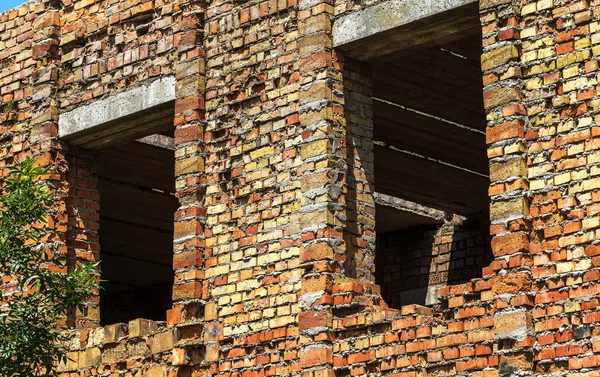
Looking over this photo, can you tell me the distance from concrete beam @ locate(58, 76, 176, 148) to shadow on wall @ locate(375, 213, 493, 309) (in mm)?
3954

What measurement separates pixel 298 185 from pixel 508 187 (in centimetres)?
191

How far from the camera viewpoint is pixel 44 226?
12.2 metres

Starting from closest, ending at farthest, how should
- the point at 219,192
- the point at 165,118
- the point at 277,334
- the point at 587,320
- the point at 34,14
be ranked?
1. the point at 587,320
2. the point at 277,334
3. the point at 219,192
4. the point at 165,118
5. the point at 34,14

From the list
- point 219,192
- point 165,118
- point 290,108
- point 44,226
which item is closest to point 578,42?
point 290,108

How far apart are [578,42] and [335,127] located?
2.11 metres

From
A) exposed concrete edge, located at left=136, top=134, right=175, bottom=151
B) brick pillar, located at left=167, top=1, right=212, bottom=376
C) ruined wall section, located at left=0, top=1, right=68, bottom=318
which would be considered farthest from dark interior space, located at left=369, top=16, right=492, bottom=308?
ruined wall section, located at left=0, top=1, right=68, bottom=318

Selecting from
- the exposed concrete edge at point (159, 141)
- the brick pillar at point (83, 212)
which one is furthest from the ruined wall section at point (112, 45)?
the exposed concrete edge at point (159, 141)

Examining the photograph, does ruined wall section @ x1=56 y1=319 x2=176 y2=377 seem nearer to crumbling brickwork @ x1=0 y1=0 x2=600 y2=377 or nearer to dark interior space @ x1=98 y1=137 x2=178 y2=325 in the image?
crumbling brickwork @ x1=0 y1=0 x2=600 y2=377

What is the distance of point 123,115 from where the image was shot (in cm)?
1198

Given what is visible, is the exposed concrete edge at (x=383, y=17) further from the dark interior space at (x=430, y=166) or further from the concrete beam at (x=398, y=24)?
the dark interior space at (x=430, y=166)

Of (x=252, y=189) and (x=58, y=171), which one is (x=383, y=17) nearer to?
(x=252, y=189)

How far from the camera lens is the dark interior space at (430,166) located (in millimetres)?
11547

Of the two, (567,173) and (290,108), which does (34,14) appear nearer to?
(290,108)

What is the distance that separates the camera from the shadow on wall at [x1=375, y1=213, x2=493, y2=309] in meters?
14.5
